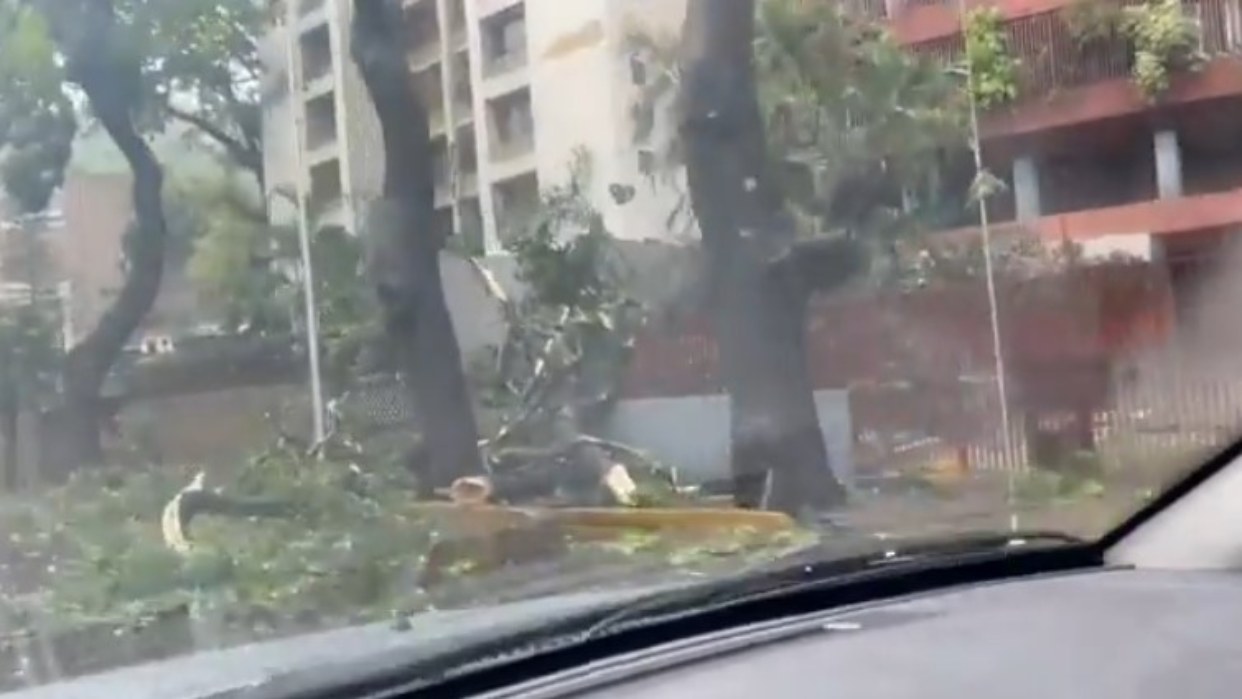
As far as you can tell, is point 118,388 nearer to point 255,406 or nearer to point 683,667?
point 255,406

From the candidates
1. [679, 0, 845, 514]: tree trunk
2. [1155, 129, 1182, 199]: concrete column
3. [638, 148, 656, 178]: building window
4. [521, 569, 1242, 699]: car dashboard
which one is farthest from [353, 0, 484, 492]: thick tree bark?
[1155, 129, 1182, 199]: concrete column

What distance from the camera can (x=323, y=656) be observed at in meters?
2.09

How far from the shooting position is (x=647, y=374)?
329 cm

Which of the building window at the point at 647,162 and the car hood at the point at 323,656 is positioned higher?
the building window at the point at 647,162

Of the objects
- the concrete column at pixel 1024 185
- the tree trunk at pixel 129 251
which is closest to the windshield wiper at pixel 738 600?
the tree trunk at pixel 129 251

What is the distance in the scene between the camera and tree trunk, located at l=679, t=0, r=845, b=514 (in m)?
3.32

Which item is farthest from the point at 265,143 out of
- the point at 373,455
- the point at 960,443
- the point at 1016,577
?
the point at 960,443

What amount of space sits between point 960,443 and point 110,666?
202 cm

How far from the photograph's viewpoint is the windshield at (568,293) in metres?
2.60

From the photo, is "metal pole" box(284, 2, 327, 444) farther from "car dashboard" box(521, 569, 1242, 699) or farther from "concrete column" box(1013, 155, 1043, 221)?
"concrete column" box(1013, 155, 1043, 221)

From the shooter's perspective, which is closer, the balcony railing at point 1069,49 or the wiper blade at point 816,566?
the wiper blade at point 816,566

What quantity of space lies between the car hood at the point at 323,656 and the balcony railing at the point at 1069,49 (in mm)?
1921

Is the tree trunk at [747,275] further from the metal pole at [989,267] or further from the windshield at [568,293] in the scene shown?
the metal pole at [989,267]

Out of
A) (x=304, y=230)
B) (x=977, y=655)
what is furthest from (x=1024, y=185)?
(x=977, y=655)
